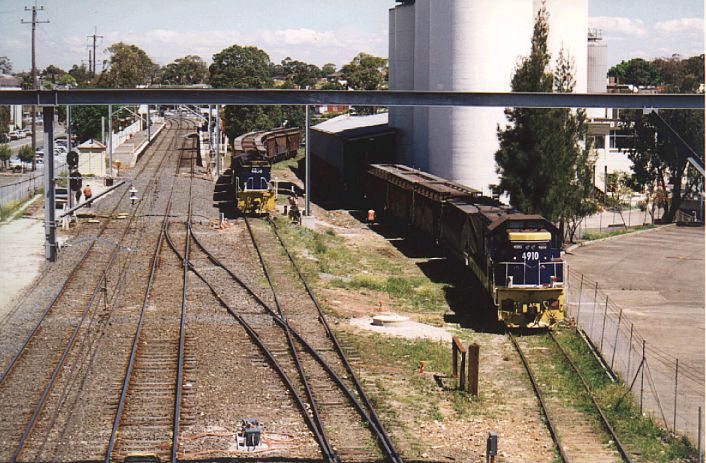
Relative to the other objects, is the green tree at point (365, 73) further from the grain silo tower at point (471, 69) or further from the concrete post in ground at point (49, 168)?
the concrete post in ground at point (49, 168)

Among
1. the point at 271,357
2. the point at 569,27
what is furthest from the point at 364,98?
the point at 569,27

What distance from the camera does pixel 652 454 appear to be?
15734 mm

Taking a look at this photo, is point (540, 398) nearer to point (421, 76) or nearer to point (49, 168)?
point (49, 168)

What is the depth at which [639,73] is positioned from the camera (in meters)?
154

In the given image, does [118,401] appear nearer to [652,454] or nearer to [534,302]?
[652,454]

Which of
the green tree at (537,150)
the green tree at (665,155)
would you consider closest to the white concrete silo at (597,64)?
the green tree at (665,155)

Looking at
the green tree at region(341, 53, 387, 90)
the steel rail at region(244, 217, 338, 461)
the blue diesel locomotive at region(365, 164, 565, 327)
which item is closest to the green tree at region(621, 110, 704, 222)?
the blue diesel locomotive at region(365, 164, 565, 327)

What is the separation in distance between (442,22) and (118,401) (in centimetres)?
4244

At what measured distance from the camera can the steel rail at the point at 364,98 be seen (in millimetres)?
14922

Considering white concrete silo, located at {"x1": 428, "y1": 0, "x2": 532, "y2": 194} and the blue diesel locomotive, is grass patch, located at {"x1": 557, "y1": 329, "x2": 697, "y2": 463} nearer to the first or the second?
the blue diesel locomotive

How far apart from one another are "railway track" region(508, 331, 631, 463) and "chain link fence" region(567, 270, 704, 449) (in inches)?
43.4

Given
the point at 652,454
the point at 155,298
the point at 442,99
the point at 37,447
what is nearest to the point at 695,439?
Answer: the point at 652,454

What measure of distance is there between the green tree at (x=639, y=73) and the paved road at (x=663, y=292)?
102 m

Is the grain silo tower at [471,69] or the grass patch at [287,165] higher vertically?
the grain silo tower at [471,69]
